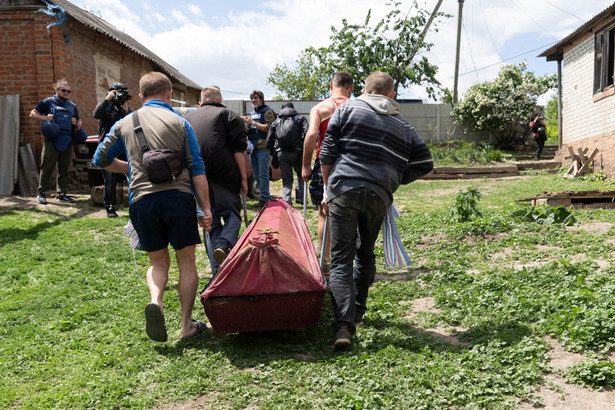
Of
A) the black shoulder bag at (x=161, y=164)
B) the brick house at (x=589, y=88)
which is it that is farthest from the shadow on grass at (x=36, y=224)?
the brick house at (x=589, y=88)

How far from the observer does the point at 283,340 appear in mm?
4113

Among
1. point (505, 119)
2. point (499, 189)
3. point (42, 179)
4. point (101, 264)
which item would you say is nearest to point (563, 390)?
point (101, 264)

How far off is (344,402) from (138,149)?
2.32m

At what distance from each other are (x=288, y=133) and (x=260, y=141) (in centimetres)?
87

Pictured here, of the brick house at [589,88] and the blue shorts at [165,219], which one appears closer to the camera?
the blue shorts at [165,219]

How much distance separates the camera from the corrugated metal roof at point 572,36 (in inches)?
552

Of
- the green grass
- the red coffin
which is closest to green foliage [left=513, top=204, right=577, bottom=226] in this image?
the green grass

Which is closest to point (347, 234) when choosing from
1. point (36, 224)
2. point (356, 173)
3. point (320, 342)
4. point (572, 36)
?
point (356, 173)

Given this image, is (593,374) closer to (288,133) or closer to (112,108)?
(288,133)

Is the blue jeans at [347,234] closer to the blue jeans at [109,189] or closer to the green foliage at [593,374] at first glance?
the green foliage at [593,374]

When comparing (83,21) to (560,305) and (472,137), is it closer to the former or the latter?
(560,305)

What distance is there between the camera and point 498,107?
24.6m

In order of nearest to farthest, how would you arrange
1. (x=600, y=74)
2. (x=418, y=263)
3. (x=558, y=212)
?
(x=418, y=263) → (x=558, y=212) → (x=600, y=74)

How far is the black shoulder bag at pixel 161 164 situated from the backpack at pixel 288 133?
510 centimetres
